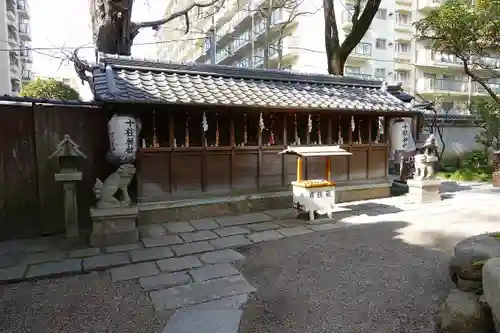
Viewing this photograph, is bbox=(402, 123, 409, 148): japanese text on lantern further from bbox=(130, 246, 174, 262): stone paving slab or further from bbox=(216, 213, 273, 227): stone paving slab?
bbox=(130, 246, 174, 262): stone paving slab

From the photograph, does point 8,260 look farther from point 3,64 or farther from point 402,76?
point 402,76

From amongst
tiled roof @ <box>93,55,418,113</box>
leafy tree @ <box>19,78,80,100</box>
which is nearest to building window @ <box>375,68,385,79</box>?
tiled roof @ <box>93,55,418,113</box>

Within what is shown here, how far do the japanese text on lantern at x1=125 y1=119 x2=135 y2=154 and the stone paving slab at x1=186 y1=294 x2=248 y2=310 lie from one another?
4.54m

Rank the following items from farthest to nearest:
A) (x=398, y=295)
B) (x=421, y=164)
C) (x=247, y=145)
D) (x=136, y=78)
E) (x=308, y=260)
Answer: (x=421, y=164) → (x=247, y=145) → (x=136, y=78) → (x=308, y=260) → (x=398, y=295)

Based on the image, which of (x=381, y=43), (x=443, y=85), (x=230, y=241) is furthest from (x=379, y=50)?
(x=230, y=241)

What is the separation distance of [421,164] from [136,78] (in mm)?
9457

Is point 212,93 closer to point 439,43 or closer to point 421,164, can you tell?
point 421,164

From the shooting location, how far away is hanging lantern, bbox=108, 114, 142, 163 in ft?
26.0

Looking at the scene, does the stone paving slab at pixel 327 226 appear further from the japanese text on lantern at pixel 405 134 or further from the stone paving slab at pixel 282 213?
the japanese text on lantern at pixel 405 134

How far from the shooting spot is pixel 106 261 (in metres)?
6.43

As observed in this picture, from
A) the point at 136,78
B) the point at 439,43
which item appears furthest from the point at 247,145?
the point at 439,43

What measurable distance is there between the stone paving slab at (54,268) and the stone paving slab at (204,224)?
298 centimetres

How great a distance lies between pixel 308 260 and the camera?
21.3ft

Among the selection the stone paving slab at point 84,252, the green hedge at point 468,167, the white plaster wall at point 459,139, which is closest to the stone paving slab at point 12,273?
the stone paving slab at point 84,252
